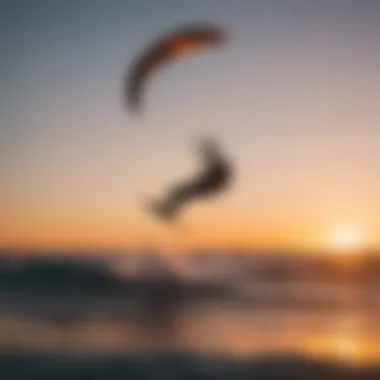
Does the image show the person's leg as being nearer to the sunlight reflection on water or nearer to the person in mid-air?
the person in mid-air

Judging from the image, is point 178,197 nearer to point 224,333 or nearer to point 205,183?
point 205,183

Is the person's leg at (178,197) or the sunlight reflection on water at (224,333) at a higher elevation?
the person's leg at (178,197)

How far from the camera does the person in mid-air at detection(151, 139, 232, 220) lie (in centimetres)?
162

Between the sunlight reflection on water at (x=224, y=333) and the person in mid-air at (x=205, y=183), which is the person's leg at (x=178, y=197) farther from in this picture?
the sunlight reflection on water at (x=224, y=333)

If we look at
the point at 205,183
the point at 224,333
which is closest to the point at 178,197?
the point at 205,183

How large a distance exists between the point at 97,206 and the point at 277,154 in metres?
0.38

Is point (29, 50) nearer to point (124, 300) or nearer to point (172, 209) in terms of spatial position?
point (172, 209)

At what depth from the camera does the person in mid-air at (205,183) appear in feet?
5.31

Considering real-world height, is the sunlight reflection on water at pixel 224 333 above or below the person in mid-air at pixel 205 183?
below

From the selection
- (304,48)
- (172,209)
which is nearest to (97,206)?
(172,209)

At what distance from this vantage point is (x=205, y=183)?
5.33ft

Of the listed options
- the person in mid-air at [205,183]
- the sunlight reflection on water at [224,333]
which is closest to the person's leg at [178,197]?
the person in mid-air at [205,183]

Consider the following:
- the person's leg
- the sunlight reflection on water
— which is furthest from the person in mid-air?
the sunlight reflection on water

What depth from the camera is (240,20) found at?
1.63m
